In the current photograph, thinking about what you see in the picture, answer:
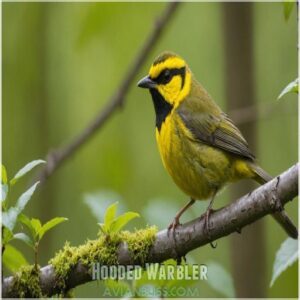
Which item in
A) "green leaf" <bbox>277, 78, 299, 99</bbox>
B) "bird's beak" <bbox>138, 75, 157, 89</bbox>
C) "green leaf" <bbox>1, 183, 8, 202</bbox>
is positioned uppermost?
"bird's beak" <bbox>138, 75, 157, 89</bbox>

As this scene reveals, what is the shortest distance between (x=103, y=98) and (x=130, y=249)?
12.1 feet

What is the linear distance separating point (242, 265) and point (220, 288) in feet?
5.94

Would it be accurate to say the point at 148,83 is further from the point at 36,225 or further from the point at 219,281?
the point at 36,225

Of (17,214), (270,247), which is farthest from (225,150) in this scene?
(270,247)

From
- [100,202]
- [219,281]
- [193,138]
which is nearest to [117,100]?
[193,138]

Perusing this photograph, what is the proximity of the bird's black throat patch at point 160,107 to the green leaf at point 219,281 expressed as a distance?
1.48 metres

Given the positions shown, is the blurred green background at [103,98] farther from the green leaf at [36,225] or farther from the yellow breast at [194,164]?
the green leaf at [36,225]

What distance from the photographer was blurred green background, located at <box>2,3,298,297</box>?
5.46 m

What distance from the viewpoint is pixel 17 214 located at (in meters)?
2.55

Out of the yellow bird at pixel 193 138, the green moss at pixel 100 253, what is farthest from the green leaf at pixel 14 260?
the yellow bird at pixel 193 138

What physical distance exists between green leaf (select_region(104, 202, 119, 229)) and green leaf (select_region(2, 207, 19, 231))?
18.2 inches

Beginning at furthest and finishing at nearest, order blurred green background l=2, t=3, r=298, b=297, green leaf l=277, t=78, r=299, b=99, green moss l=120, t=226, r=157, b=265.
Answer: blurred green background l=2, t=3, r=298, b=297, green moss l=120, t=226, r=157, b=265, green leaf l=277, t=78, r=299, b=99

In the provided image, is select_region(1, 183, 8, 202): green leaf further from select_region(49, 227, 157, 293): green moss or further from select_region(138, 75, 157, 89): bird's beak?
select_region(138, 75, 157, 89): bird's beak

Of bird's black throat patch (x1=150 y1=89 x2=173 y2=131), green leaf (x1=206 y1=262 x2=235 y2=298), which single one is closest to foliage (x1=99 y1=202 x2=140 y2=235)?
green leaf (x1=206 y1=262 x2=235 y2=298)
